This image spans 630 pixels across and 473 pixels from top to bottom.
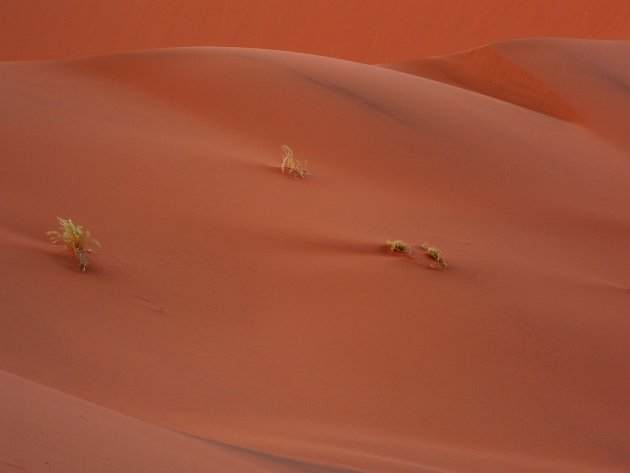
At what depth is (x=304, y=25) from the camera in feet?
82.3

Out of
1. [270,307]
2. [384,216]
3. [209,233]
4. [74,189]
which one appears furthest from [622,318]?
[74,189]

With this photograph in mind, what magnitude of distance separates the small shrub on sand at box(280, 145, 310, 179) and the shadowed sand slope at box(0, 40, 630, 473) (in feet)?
0.48

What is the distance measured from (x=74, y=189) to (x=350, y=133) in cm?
333

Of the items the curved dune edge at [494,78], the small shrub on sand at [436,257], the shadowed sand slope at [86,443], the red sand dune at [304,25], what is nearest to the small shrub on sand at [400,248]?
the small shrub on sand at [436,257]

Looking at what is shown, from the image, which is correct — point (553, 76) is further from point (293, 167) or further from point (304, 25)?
point (304, 25)

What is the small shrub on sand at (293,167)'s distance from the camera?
7.58 meters

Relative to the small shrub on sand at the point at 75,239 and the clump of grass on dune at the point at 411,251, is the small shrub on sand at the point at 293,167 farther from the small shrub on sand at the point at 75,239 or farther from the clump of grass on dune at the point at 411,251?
the small shrub on sand at the point at 75,239

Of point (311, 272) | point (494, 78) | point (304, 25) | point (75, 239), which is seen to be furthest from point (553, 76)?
point (304, 25)

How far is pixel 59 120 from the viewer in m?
7.57

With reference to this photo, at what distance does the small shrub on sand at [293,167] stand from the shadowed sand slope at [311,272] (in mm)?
147

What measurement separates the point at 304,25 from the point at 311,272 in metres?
20.1

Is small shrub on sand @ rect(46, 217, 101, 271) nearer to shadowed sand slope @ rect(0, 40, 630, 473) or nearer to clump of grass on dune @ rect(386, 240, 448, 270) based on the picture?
shadowed sand slope @ rect(0, 40, 630, 473)

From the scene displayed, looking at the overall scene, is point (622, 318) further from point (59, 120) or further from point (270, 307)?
point (59, 120)

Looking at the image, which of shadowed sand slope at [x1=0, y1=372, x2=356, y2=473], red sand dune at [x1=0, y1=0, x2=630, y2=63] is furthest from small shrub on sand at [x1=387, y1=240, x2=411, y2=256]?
red sand dune at [x1=0, y1=0, x2=630, y2=63]
